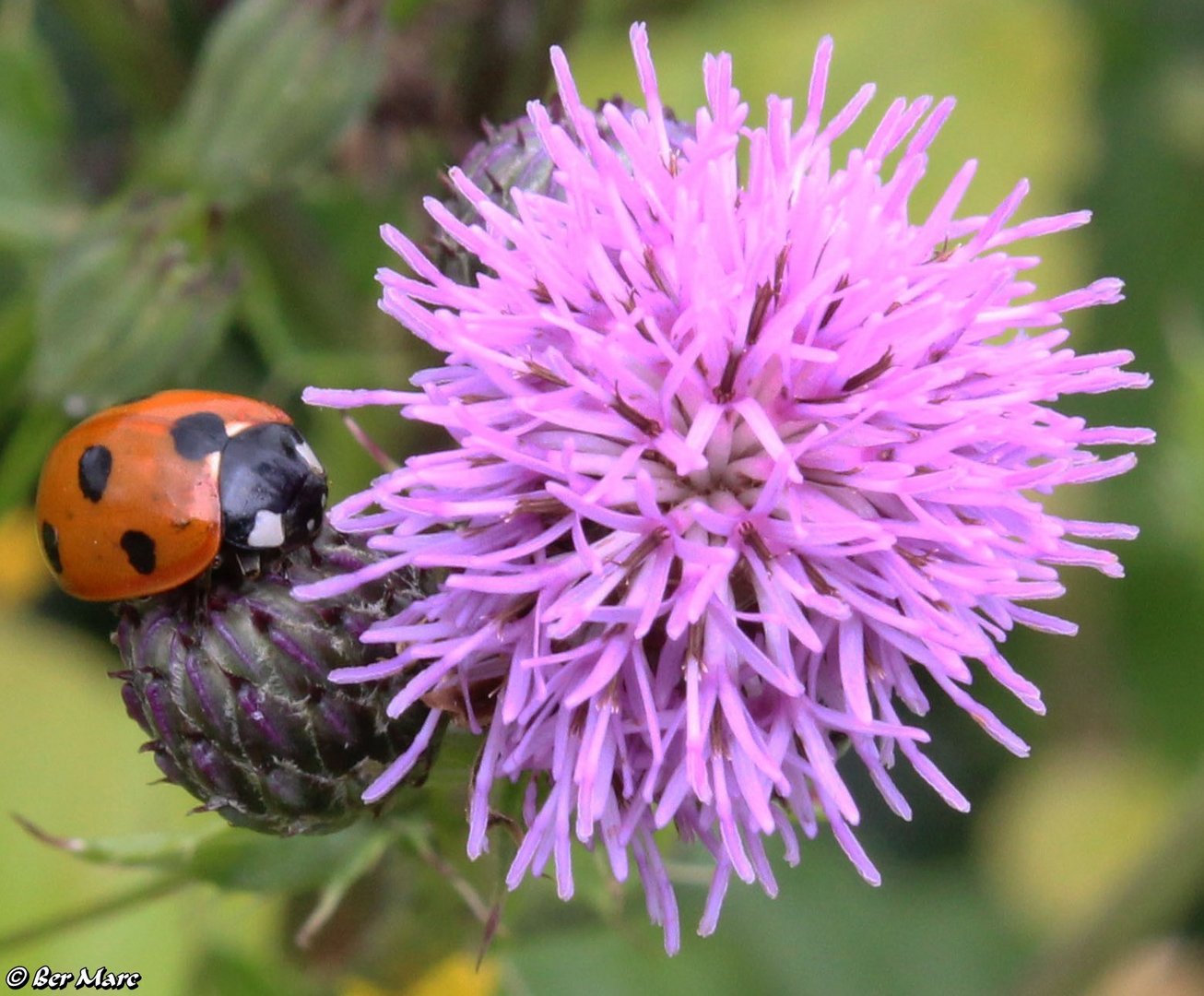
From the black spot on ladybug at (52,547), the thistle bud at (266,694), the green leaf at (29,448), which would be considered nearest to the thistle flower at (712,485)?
the thistle bud at (266,694)

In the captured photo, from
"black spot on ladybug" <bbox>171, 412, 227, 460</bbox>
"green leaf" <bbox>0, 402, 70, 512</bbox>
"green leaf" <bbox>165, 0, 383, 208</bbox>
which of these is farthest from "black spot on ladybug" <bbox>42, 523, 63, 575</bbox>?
"green leaf" <bbox>165, 0, 383, 208</bbox>

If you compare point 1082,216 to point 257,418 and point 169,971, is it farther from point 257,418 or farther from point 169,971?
point 169,971

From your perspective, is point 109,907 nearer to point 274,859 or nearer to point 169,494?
point 274,859

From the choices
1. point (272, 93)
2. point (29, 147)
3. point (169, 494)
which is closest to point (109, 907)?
point (169, 494)

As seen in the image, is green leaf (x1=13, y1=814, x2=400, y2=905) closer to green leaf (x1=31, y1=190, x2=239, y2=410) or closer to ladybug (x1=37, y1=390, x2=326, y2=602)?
ladybug (x1=37, y1=390, x2=326, y2=602)

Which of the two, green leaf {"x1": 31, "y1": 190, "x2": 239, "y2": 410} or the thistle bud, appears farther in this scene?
green leaf {"x1": 31, "y1": 190, "x2": 239, "y2": 410}

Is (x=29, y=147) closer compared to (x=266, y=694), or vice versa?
(x=266, y=694)
